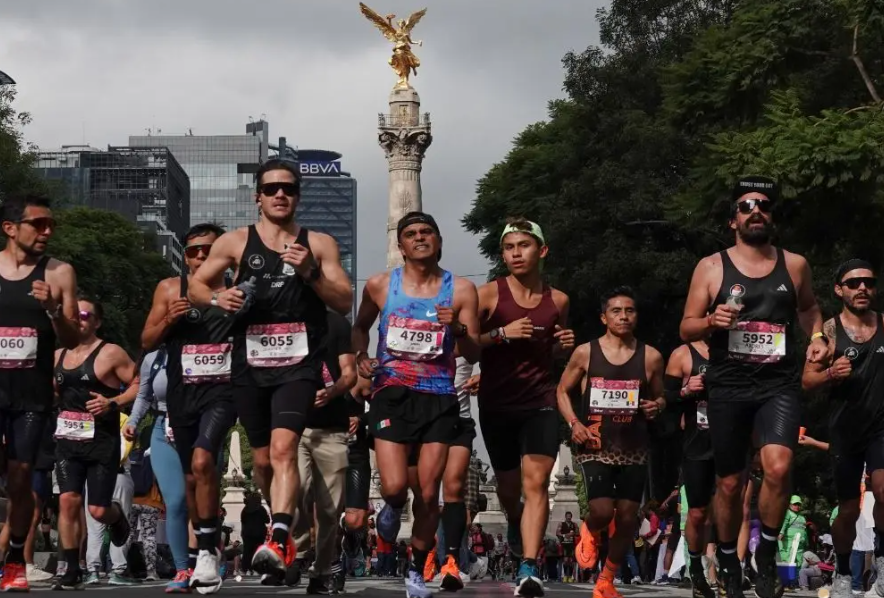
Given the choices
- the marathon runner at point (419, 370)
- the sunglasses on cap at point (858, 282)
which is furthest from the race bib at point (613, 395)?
the marathon runner at point (419, 370)

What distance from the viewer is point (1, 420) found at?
12.5m

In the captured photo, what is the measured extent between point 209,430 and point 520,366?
6.69ft

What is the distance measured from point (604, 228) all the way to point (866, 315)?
30.6 meters

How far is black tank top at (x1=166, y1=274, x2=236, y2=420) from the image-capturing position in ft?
42.4

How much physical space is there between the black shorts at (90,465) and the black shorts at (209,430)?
2.16 m

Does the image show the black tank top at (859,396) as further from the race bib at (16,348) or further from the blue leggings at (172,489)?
the race bib at (16,348)

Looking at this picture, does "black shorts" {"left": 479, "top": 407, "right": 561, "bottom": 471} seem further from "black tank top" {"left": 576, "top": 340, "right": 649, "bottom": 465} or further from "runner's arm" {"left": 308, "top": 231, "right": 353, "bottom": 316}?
"runner's arm" {"left": 308, "top": 231, "right": 353, "bottom": 316}

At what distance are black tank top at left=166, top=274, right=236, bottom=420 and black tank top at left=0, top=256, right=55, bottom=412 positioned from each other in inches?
35.6

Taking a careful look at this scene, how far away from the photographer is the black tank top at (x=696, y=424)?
47.4 ft

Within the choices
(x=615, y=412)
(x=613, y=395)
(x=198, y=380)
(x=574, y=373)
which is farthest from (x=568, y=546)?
(x=198, y=380)

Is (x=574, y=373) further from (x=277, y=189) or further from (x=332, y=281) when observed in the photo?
(x=277, y=189)

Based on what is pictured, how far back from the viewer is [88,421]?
50.1 ft

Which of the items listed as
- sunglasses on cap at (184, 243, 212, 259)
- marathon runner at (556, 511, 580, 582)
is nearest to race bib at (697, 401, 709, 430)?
sunglasses on cap at (184, 243, 212, 259)

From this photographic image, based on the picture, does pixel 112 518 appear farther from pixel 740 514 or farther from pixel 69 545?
pixel 740 514
